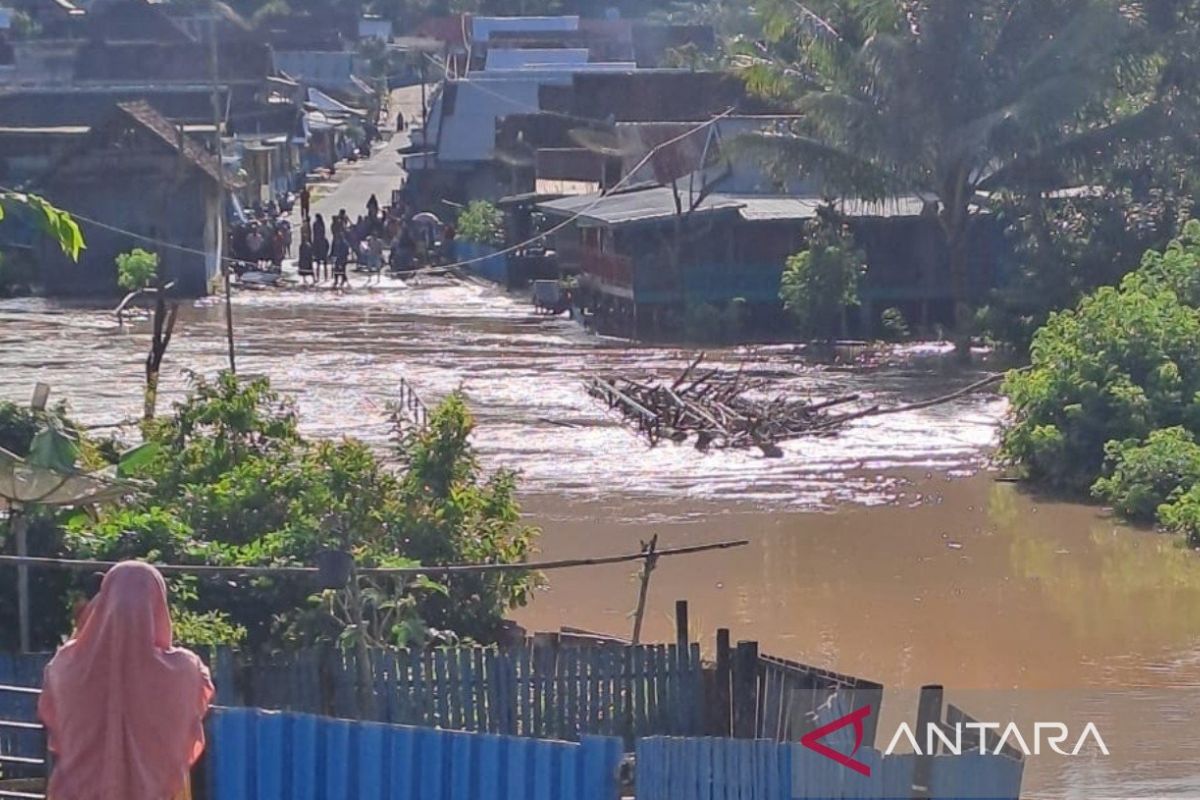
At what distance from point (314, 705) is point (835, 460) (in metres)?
10.4

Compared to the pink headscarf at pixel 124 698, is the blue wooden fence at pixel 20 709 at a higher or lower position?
lower

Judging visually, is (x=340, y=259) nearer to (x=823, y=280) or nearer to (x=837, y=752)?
(x=823, y=280)

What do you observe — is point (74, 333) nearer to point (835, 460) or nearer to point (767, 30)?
point (767, 30)

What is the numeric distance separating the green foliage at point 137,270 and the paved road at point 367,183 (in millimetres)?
10850

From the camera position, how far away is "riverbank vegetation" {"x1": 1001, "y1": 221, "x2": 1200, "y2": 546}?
15.8 metres

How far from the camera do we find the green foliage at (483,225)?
32719 millimetres

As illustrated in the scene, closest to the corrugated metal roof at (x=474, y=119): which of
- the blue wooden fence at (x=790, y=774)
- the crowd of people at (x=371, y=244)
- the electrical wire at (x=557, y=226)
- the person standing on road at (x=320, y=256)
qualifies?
the crowd of people at (x=371, y=244)

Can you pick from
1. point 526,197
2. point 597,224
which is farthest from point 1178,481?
point 526,197

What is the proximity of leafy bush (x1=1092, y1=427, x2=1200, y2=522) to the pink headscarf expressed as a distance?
1149 centimetres

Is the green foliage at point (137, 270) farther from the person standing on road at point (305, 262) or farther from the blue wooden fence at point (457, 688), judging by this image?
the blue wooden fence at point (457, 688)

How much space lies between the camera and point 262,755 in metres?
5.92

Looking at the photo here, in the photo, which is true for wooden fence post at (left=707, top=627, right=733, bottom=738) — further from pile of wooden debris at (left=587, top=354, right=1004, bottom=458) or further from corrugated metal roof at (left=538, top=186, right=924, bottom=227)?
corrugated metal roof at (left=538, top=186, right=924, bottom=227)

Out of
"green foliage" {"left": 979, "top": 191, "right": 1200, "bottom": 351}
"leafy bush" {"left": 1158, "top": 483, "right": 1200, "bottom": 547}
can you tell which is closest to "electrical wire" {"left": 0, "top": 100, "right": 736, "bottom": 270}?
"green foliage" {"left": 979, "top": 191, "right": 1200, "bottom": 351}

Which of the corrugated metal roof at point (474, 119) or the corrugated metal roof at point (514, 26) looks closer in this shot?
the corrugated metal roof at point (474, 119)
